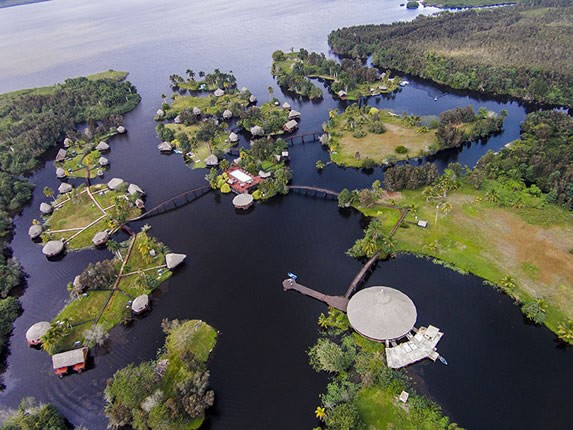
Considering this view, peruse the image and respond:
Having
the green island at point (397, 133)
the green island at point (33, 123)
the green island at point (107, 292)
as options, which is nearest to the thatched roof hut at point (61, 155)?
the green island at point (33, 123)

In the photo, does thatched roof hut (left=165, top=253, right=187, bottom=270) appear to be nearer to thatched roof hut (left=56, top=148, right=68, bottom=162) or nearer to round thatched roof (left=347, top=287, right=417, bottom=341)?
round thatched roof (left=347, top=287, right=417, bottom=341)

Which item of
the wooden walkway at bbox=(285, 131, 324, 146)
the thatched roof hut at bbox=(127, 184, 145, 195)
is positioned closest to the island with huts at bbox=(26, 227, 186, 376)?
the thatched roof hut at bbox=(127, 184, 145, 195)

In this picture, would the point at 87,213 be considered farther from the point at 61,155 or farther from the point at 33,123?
the point at 33,123

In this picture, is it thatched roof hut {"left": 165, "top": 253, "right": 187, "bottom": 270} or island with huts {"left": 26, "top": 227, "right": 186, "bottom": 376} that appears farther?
thatched roof hut {"left": 165, "top": 253, "right": 187, "bottom": 270}

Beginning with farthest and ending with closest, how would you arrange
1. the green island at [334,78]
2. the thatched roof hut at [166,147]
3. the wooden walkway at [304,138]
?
the green island at [334,78]
the thatched roof hut at [166,147]
the wooden walkway at [304,138]

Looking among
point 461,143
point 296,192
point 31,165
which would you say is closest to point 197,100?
point 31,165

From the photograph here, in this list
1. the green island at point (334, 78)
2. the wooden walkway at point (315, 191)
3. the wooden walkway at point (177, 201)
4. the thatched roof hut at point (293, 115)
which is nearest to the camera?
the wooden walkway at point (315, 191)

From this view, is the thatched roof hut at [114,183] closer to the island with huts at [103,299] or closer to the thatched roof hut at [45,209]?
the thatched roof hut at [45,209]
